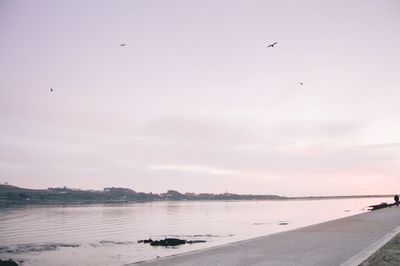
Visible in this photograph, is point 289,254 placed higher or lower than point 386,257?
lower

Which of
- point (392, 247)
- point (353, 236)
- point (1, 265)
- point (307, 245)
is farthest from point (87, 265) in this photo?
point (392, 247)

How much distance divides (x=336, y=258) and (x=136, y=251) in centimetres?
2121

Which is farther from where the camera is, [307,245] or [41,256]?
[41,256]

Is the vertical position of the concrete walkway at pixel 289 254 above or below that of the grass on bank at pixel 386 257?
below

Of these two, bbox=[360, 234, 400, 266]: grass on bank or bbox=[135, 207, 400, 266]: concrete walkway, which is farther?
bbox=[135, 207, 400, 266]: concrete walkway

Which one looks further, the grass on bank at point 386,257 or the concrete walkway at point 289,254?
the concrete walkway at point 289,254

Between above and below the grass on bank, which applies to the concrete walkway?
below

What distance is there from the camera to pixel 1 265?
23.8 metres

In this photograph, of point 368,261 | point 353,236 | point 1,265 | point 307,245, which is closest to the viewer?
point 368,261

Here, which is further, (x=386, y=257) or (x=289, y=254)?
(x=289, y=254)

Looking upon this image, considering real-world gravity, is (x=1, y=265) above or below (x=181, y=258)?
below

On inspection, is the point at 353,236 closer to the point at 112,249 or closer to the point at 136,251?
the point at 136,251

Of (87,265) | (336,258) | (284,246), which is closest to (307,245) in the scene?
(284,246)

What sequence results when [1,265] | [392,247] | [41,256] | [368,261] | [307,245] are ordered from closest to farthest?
[368,261], [392,247], [307,245], [1,265], [41,256]
